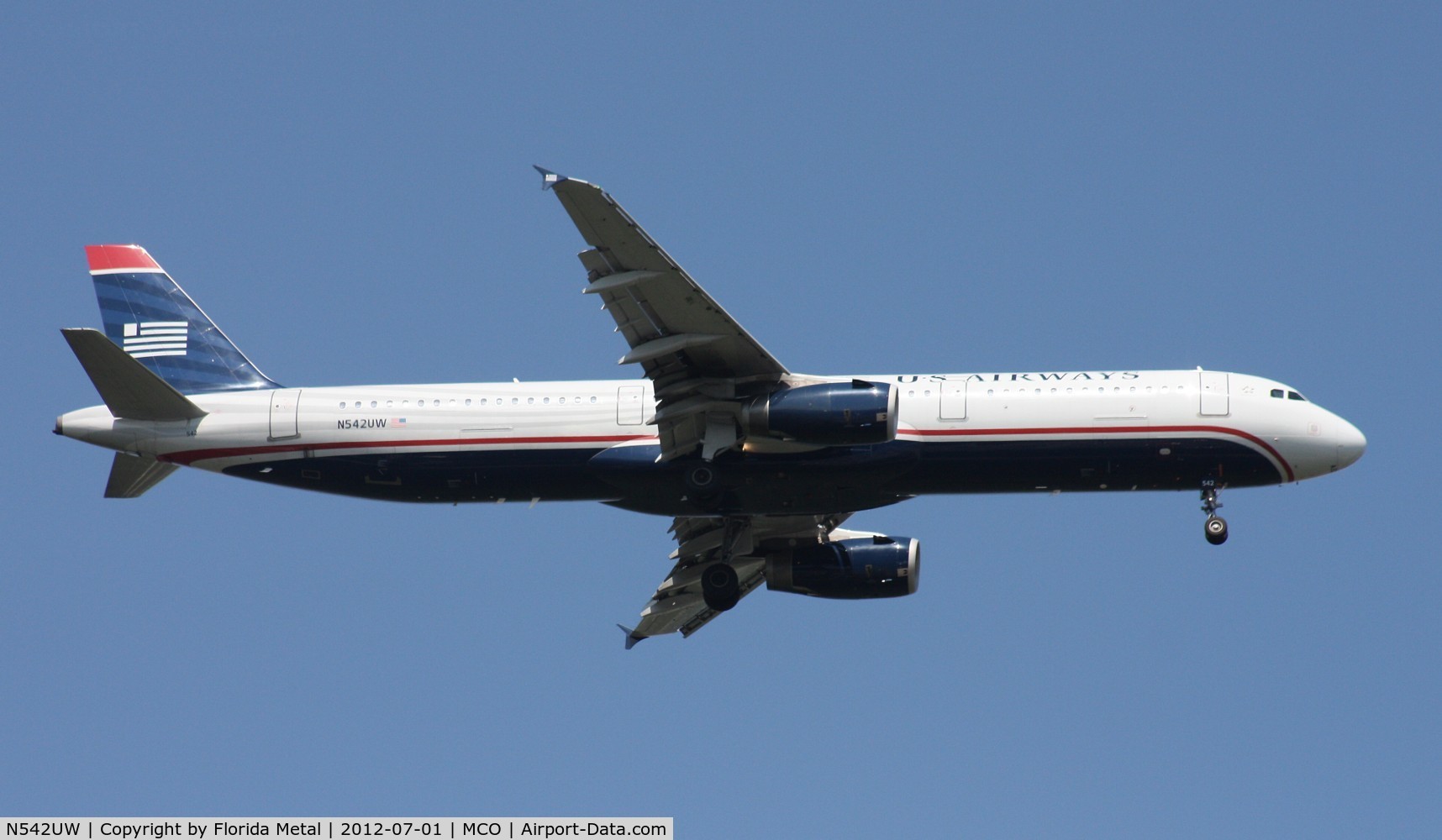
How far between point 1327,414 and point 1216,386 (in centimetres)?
289

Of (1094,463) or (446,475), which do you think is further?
(446,475)

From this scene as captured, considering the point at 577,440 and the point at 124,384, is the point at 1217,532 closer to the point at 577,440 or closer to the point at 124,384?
the point at 577,440

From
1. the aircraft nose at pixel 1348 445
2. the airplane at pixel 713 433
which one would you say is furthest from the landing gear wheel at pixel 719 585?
the aircraft nose at pixel 1348 445

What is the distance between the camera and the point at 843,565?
5225 cm

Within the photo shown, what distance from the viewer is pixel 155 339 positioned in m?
52.5

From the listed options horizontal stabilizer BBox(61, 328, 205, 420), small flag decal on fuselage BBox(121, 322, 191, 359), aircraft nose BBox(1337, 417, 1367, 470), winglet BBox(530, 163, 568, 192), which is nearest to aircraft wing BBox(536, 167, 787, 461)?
winglet BBox(530, 163, 568, 192)

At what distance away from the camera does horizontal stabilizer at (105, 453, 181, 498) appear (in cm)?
4925

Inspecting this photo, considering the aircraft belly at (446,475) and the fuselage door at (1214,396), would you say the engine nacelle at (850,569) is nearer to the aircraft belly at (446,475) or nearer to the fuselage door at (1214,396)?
the aircraft belly at (446,475)

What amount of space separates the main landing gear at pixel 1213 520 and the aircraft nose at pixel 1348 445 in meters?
3.07

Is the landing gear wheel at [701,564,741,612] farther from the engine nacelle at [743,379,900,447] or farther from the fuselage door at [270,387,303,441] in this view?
the fuselage door at [270,387,303,441]

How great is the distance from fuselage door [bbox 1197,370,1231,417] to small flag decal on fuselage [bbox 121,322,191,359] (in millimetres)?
27206

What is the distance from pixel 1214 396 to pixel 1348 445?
11.4 ft

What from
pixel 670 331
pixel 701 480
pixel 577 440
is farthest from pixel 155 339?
pixel 701 480

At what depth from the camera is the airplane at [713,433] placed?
148 ft
